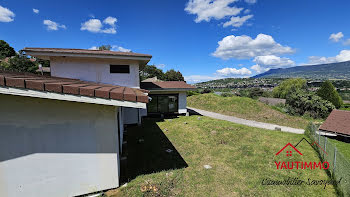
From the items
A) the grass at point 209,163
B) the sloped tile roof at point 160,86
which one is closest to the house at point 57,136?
the grass at point 209,163

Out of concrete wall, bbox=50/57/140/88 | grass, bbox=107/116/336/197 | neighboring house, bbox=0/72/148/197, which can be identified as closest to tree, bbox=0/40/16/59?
concrete wall, bbox=50/57/140/88

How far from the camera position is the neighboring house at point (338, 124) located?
12340mm

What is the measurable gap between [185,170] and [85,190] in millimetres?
3481

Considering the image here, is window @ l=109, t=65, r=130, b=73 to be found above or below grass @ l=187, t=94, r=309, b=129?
above

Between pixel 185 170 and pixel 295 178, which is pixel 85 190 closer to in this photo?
pixel 185 170

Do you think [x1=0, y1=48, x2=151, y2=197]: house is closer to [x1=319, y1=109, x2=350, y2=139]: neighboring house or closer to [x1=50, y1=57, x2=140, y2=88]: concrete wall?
[x1=50, y1=57, x2=140, y2=88]: concrete wall

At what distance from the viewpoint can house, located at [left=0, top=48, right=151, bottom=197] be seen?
333 centimetres

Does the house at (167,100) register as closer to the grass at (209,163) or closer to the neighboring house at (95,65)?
the neighboring house at (95,65)

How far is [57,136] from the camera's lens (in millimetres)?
3725

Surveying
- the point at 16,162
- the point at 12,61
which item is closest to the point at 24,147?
the point at 16,162

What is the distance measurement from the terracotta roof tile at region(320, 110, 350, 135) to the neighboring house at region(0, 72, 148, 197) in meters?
17.9

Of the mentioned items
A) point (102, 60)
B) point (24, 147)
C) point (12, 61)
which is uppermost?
point (12, 61)

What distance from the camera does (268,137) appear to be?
10102 millimetres

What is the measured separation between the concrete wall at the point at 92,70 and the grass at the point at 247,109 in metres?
13.8
